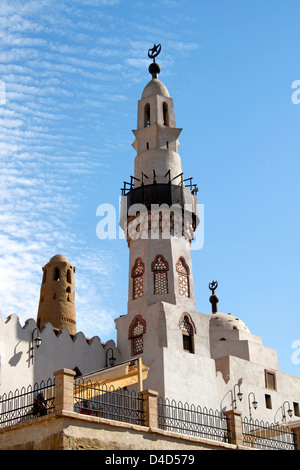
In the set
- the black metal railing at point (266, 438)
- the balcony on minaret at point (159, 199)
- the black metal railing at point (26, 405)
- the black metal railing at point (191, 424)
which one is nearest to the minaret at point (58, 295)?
the balcony on minaret at point (159, 199)

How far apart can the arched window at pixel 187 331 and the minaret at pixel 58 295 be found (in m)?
7.53

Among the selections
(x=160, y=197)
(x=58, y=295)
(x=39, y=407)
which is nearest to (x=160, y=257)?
(x=160, y=197)

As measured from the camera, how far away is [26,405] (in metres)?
18.5

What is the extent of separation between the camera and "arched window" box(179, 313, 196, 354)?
76.2 feet

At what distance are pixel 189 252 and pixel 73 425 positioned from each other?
508 inches

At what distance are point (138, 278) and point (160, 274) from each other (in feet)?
2.95

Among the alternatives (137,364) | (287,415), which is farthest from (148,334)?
(287,415)

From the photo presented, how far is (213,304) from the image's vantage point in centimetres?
3269

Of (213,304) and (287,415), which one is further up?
(213,304)

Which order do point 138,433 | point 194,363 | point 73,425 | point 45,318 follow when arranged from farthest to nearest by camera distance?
point 45,318 < point 194,363 < point 138,433 < point 73,425

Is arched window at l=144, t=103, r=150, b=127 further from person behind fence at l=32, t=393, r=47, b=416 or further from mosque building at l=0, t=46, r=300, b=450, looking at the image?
person behind fence at l=32, t=393, r=47, b=416

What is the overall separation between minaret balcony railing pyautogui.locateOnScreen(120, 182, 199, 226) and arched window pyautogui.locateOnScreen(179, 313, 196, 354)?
4185 mm
